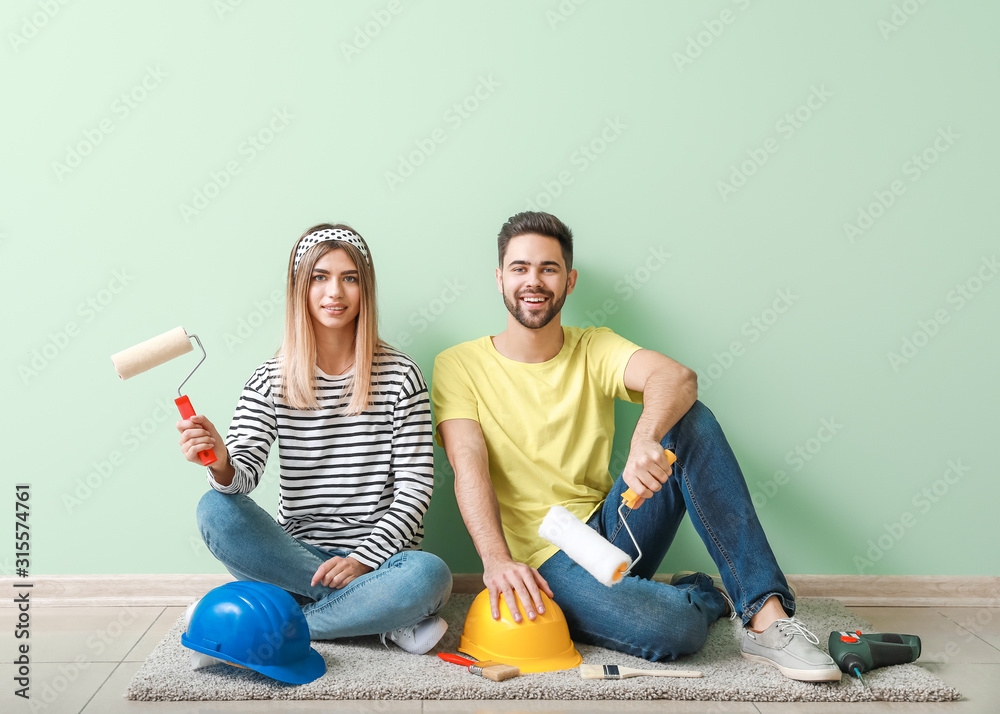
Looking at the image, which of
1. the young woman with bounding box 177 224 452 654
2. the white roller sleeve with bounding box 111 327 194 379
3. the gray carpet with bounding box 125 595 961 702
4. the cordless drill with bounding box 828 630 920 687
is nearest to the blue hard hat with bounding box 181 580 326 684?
the gray carpet with bounding box 125 595 961 702

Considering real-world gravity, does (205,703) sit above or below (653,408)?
below

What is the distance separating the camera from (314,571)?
180 centimetres

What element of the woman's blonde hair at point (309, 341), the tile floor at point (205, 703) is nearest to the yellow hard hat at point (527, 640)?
the tile floor at point (205, 703)

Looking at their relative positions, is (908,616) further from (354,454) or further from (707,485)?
(354,454)

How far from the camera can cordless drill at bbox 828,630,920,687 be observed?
164cm

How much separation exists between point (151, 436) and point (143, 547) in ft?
1.05

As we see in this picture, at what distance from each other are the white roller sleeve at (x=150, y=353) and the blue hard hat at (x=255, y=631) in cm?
51

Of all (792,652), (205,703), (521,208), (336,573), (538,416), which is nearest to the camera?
(205,703)

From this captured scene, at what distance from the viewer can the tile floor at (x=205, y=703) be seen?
5.00ft

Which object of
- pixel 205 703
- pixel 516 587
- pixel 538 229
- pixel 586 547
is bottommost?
pixel 205 703

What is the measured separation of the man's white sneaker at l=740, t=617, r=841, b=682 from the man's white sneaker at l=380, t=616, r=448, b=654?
0.71m

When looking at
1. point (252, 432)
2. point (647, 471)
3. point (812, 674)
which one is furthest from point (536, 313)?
point (812, 674)

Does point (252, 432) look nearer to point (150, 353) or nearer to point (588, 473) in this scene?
point (150, 353)

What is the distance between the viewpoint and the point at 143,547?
218 centimetres
